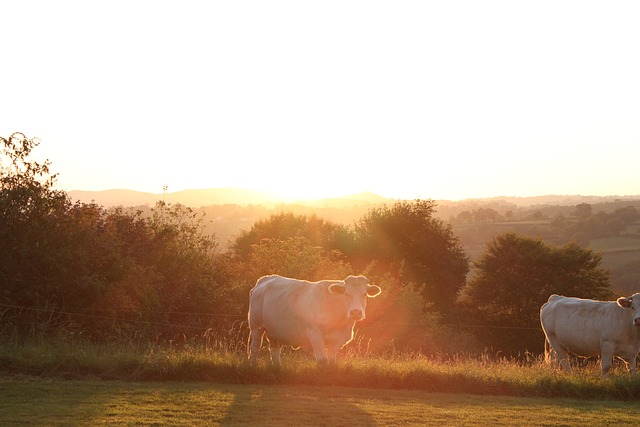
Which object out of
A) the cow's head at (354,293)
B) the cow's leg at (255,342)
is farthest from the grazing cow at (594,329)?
the cow's leg at (255,342)

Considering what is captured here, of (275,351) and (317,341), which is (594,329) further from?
(275,351)

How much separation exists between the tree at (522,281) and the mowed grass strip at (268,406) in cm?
3640

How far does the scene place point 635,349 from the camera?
19.3 metres

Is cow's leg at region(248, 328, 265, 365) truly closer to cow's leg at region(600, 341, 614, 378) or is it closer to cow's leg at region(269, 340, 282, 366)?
cow's leg at region(269, 340, 282, 366)

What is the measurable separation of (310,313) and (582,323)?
8331mm

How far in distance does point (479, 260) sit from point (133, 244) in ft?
120

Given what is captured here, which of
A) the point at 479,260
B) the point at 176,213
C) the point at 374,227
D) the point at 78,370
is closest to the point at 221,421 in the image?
the point at 78,370

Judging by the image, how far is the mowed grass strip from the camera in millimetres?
10961

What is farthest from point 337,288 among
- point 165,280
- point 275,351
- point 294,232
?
point 294,232

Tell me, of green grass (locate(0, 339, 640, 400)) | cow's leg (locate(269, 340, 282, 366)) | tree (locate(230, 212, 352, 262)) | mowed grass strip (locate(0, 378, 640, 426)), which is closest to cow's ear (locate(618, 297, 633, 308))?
green grass (locate(0, 339, 640, 400))

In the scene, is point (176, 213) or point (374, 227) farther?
point (374, 227)

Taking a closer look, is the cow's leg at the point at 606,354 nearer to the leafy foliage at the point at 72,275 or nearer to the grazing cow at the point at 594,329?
the grazing cow at the point at 594,329

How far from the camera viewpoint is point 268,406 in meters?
12.1

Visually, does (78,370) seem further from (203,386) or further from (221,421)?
(221,421)
